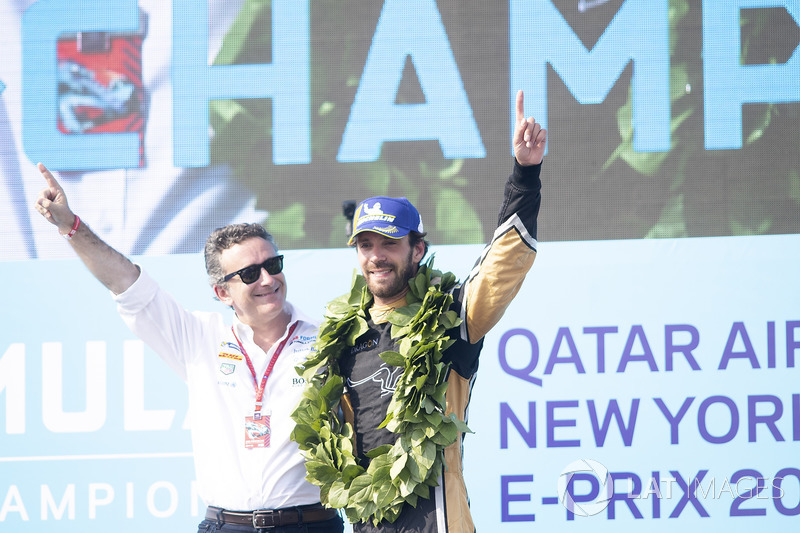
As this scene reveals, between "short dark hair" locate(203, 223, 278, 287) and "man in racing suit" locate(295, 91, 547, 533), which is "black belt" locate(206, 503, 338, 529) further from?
"short dark hair" locate(203, 223, 278, 287)

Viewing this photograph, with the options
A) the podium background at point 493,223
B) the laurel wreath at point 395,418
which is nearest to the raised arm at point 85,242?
the laurel wreath at point 395,418

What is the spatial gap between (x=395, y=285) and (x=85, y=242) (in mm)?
936

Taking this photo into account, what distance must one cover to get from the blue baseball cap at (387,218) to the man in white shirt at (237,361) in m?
0.44

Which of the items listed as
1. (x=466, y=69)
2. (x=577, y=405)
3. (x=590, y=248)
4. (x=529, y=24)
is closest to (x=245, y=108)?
(x=466, y=69)

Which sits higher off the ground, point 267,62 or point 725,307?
point 267,62

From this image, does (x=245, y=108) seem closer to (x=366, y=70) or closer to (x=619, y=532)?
(x=366, y=70)

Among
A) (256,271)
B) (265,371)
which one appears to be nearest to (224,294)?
(256,271)

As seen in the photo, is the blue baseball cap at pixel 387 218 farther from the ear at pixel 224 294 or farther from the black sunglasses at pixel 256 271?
the ear at pixel 224 294

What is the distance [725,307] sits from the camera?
344cm

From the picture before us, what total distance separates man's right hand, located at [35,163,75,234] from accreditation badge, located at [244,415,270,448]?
768 millimetres

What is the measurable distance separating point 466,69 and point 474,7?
270 millimetres

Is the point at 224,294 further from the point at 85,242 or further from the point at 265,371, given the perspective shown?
the point at 85,242

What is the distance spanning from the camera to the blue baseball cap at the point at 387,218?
2188mm

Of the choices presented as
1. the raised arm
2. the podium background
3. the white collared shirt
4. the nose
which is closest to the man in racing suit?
the white collared shirt
